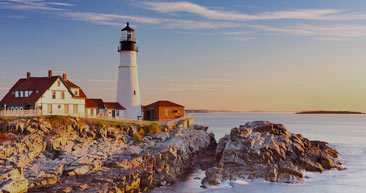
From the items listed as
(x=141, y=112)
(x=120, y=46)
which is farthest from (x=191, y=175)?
(x=120, y=46)

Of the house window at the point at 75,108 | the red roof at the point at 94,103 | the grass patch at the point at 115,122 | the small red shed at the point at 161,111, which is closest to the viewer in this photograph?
the grass patch at the point at 115,122

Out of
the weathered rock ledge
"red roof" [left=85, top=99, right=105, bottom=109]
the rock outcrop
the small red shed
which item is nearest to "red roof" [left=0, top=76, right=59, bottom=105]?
"red roof" [left=85, top=99, right=105, bottom=109]

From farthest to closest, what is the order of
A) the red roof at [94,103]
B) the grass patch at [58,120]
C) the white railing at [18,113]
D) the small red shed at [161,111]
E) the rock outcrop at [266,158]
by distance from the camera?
the small red shed at [161,111] → the red roof at [94,103] → the white railing at [18,113] → the grass patch at [58,120] → the rock outcrop at [266,158]

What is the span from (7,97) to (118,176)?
23031 mm

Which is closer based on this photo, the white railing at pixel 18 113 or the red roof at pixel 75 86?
the white railing at pixel 18 113

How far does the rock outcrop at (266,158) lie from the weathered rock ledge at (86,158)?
3.99m

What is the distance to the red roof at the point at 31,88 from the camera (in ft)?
126

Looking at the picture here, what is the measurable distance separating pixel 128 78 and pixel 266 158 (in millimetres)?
21960

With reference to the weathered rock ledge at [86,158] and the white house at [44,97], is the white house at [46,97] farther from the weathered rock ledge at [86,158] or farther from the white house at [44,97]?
the weathered rock ledge at [86,158]

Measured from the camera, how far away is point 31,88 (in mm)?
39656

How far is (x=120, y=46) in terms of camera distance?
152 feet

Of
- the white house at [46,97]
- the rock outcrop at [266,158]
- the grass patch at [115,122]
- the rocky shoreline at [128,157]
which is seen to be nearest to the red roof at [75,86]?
the white house at [46,97]

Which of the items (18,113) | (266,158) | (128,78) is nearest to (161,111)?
(128,78)

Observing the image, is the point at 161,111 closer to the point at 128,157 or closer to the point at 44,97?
the point at 44,97
